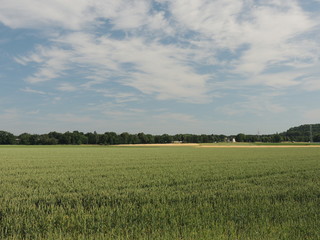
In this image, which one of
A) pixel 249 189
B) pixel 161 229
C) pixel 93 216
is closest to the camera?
pixel 161 229

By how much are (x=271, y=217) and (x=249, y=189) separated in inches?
177

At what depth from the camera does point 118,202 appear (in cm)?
1053

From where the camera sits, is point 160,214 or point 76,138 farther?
point 76,138

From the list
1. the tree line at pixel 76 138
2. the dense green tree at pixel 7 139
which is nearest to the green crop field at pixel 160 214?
the tree line at pixel 76 138

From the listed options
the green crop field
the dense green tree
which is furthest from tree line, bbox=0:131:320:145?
the green crop field

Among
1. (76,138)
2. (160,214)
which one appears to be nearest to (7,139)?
(76,138)

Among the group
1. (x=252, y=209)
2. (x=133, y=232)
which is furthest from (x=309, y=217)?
(x=133, y=232)

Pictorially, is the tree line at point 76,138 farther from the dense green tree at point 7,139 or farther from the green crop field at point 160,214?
the green crop field at point 160,214

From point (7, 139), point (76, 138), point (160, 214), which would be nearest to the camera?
point (160, 214)

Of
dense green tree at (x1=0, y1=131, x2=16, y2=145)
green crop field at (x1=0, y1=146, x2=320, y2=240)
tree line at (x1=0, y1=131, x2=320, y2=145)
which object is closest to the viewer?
green crop field at (x1=0, y1=146, x2=320, y2=240)

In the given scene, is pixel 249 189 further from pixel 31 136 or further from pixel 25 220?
pixel 31 136

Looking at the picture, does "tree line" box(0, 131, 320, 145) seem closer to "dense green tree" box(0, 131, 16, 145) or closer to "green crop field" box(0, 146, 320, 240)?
"dense green tree" box(0, 131, 16, 145)

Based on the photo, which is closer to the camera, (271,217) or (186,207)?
(271,217)

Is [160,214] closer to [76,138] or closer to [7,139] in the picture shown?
[76,138]
